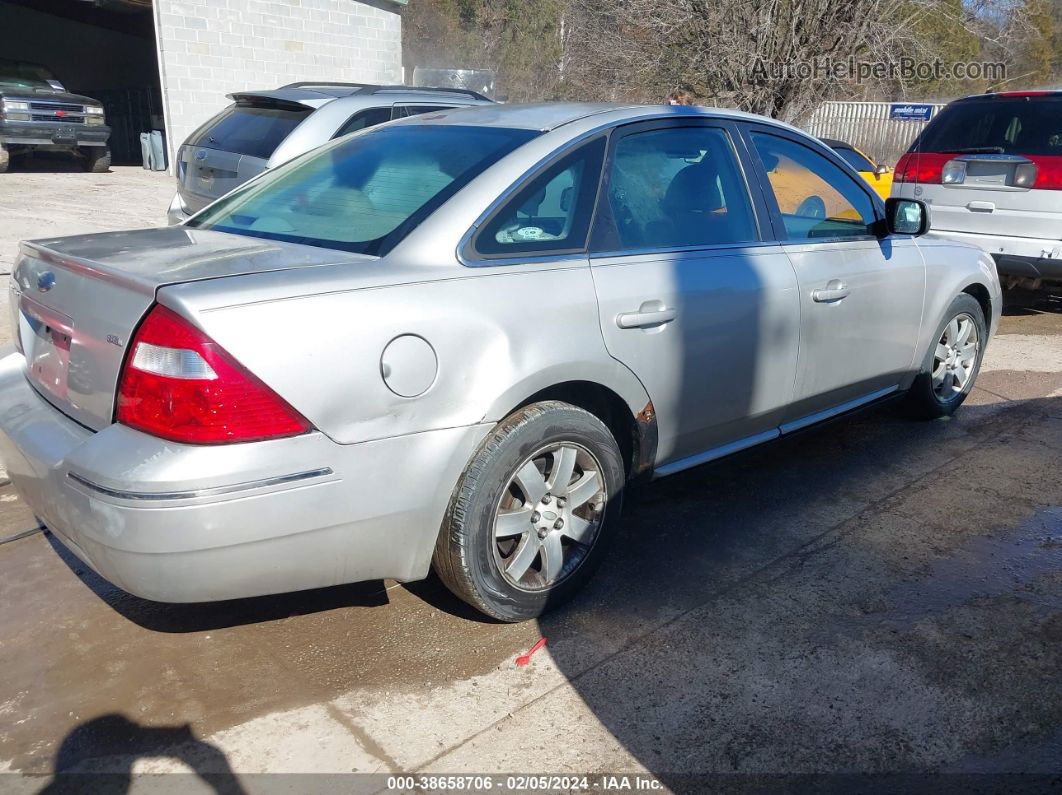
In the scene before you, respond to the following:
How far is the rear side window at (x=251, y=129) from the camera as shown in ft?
23.1

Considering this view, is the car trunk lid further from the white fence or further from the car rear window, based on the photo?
the white fence

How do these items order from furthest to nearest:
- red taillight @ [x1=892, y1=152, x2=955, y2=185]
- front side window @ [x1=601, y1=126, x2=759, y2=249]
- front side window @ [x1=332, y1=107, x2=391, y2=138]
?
red taillight @ [x1=892, y1=152, x2=955, y2=185] → front side window @ [x1=332, y1=107, x2=391, y2=138] → front side window @ [x1=601, y1=126, x2=759, y2=249]

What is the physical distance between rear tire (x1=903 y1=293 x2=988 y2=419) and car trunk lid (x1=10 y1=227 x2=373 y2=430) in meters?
3.46

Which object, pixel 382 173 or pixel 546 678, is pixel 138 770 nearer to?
pixel 546 678

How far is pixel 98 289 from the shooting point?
2795 mm

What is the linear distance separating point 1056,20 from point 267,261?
40.9 m

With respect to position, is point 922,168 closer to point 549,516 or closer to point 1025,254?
point 1025,254

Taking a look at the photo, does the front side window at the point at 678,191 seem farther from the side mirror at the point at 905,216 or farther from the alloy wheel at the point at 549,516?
the side mirror at the point at 905,216

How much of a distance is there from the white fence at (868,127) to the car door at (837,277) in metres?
20.7

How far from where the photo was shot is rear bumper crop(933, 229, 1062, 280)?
23.7ft

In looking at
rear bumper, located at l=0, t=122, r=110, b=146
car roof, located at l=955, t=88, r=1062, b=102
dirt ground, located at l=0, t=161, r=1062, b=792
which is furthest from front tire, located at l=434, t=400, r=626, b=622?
rear bumper, located at l=0, t=122, r=110, b=146

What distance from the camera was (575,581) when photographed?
135 inches

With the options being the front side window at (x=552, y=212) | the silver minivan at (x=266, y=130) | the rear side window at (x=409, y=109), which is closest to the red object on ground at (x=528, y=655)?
the front side window at (x=552, y=212)

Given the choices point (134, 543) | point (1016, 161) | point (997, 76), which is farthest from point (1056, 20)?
point (134, 543)
